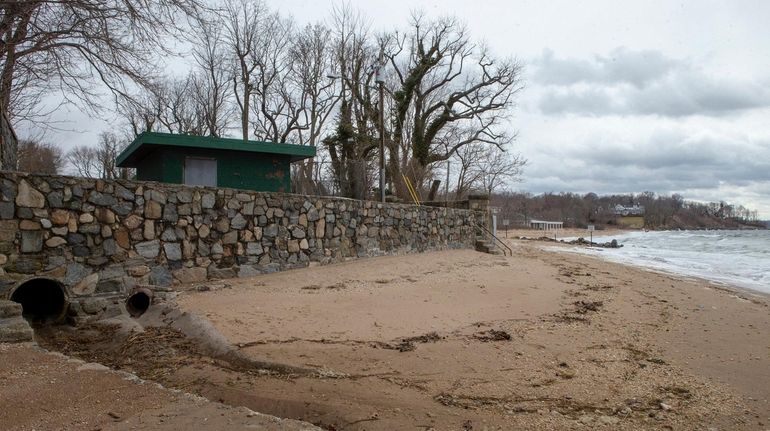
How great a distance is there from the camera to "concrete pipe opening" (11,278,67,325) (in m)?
7.83

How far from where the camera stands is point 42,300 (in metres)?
8.34

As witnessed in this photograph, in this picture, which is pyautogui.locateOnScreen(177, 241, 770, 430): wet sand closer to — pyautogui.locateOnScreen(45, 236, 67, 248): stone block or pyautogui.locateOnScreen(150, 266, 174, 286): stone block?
pyautogui.locateOnScreen(150, 266, 174, 286): stone block

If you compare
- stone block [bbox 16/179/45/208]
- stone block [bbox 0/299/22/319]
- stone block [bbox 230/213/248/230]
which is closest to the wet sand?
stone block [bbox 230/213/248/230]

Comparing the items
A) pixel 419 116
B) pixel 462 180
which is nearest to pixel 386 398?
pixel 419 116

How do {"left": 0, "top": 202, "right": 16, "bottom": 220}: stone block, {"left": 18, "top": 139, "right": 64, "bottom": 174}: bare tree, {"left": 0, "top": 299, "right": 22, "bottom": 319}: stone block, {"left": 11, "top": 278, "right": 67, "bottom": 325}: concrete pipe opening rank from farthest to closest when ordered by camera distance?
{"left": 18, "top": 139, "right": 64, "bottom": 174}: bare tree → {"left": 11, "top": 278, "right": 67, "bottom": 325}: concrete pipe opening → {"left": 0, "top": 202, "right": 16, "bottom": 220}: stone block → {"left": 0, "top": 299, "right": 22, "bottom": 319}: stone block

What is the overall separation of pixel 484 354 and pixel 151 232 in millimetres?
6348

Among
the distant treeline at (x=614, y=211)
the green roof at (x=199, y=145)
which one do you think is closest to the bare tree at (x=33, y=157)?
the green roof at (x=199, y=145)

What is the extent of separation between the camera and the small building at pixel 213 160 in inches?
527

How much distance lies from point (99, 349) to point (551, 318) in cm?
616

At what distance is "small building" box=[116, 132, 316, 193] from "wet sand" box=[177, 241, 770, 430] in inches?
188

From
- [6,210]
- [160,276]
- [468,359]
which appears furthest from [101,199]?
[468,359]

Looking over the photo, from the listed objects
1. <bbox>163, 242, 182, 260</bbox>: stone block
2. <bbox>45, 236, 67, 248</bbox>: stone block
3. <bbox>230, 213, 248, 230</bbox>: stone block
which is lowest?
<bbox>163, 242, 182, 260</bbox>: stone block

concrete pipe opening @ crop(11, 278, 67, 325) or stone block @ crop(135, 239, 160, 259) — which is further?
stone block @ crop(135, 239, 160, 259)

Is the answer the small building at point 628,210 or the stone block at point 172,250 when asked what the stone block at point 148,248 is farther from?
the small building at point 628,210
